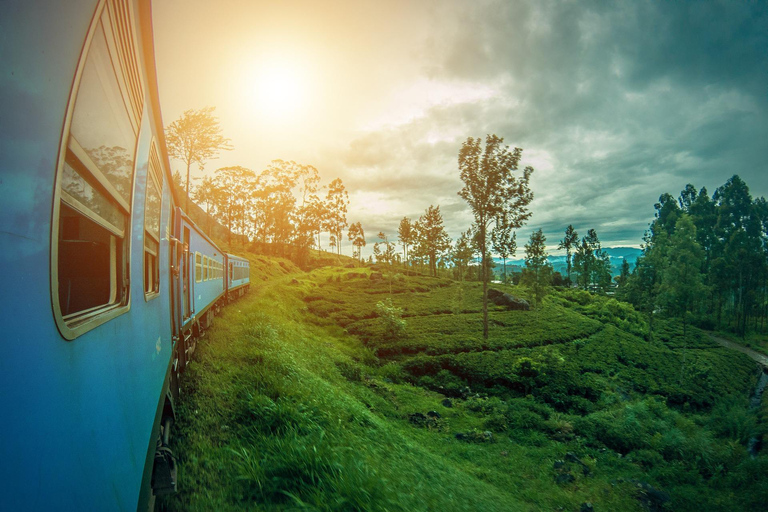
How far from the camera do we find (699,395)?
634 inches

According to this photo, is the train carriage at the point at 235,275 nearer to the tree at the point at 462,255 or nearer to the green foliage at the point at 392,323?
the green foliage at the point at 392,323

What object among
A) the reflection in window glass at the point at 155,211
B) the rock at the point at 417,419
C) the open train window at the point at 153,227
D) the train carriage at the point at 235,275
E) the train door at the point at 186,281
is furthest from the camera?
the train carriage at the point at 235,275

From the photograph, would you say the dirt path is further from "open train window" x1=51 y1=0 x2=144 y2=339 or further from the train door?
"open train window" x1=51 y1=0 x2=144 y2=339

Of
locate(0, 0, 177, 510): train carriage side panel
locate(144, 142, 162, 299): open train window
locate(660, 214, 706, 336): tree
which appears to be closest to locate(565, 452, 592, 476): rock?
locate(0, 0, 177, 510): train carriage side panel

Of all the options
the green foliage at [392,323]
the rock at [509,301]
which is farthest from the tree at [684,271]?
the green foliage at [392,323]

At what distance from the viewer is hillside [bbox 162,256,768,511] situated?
3.70m

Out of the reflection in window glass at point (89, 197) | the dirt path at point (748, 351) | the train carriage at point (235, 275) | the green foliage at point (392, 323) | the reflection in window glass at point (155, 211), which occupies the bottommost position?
the dirt path at point (748, 351)

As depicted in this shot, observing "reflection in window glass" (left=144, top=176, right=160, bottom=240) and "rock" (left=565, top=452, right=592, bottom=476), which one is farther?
"rock" (left=565, top=452, right=592, bottom=476)

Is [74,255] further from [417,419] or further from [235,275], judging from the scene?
[235,275]

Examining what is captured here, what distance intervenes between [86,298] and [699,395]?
22.6 metres

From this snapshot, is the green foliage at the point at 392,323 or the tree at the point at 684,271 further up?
the tree at the point at 684,271

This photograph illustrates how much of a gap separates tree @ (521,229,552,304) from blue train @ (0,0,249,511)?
66.2 feet

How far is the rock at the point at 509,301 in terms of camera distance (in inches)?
1234

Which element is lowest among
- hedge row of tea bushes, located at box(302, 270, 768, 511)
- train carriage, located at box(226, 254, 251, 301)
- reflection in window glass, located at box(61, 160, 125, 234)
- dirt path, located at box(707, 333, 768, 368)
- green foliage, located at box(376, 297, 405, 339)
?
dirt path, located at box(707, 333, 768, 368)
